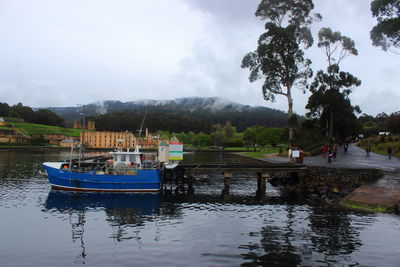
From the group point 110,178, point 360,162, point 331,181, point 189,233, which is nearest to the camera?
point 189,233

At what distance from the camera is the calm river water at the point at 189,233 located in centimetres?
1522

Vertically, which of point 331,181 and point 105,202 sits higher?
point 331,181

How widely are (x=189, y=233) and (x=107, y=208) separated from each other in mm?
9619

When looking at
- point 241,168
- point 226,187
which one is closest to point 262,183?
point 241,168

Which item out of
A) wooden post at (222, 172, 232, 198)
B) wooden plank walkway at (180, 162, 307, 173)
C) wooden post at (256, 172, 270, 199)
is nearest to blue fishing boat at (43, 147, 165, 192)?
wooden plank walkway at (180, 162, 307, 173)

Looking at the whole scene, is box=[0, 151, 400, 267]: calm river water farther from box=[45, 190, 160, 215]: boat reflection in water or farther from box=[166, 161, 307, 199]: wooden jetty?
box=[166, 161, 307, 199]: wooden jetty

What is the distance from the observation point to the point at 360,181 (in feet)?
105

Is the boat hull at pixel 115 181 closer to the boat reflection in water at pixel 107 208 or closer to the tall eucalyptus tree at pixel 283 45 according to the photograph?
the boat reflection in water at pixel 107 208

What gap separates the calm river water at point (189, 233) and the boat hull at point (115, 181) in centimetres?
285

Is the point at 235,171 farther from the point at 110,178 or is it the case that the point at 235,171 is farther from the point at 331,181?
the point at 110,178

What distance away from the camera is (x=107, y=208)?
26000 millimetres

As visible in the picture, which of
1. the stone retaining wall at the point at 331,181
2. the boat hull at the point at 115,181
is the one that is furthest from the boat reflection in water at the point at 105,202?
the stone retaining wall at the point at 331,181

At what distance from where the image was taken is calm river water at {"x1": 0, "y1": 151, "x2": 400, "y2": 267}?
15.2 metres

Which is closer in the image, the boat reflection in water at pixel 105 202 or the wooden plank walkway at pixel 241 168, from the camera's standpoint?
the boat reflection in water at pixel 105 202
